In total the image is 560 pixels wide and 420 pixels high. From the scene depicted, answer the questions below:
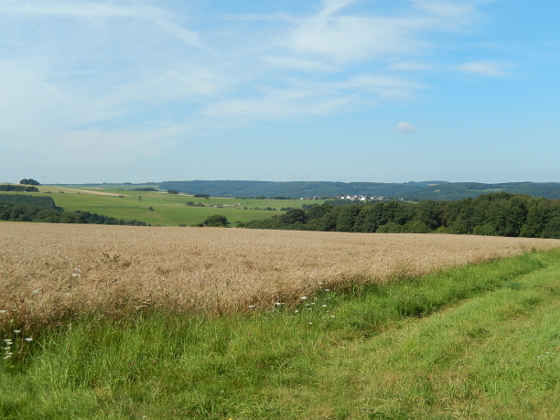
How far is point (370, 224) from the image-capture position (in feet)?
240

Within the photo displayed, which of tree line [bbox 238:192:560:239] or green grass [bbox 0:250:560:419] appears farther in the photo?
tree line [bbox 238:192:560:239]

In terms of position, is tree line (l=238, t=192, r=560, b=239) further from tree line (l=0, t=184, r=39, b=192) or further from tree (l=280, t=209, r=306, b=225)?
→ tree line (l=0, t=184, r=39, b=192)

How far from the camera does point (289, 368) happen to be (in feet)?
18.5

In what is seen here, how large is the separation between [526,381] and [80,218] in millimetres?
61536

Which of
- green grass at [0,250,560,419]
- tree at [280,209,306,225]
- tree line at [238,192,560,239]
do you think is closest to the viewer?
green grass at [0,250,560,419]

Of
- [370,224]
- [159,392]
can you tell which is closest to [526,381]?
[159,392]

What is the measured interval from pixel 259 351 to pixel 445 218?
74039 millimetres

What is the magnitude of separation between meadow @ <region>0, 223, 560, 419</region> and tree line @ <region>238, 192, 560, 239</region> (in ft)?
203

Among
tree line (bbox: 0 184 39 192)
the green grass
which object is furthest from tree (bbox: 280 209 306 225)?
tree line (bbox: 0 184 39 192)

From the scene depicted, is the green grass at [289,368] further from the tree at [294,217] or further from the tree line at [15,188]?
the tree line at [15,188]

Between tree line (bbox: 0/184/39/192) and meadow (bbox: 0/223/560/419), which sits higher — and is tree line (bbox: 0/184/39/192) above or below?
above

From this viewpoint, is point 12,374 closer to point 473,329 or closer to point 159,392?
point 159,392

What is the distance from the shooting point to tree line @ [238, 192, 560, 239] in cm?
6369

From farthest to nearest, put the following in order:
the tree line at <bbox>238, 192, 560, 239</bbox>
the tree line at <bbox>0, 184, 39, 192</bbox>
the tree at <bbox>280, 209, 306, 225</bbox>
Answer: the tree line at <bbox>0, 184, 39, 192</bbox>, the tree at <bbox>280, 209, 306, 225</bbox>, the tree line at <bbox>238, 192, 560, 239</bbox>
